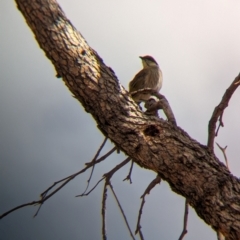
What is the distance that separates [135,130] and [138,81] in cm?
547

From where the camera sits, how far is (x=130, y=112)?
10.4 ft

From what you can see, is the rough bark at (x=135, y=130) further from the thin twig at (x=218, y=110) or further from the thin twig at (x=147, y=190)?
the thin twig at (x=147, y=190)

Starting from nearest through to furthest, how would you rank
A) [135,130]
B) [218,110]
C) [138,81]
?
[135,130]
[218,110]
[138,81]

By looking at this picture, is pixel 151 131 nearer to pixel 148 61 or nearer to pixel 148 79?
pixel 148 79

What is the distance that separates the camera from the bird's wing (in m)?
8.31

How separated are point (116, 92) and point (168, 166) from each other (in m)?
0.57

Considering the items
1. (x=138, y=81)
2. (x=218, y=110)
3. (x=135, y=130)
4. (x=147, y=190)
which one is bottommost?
(x=147, y=190)

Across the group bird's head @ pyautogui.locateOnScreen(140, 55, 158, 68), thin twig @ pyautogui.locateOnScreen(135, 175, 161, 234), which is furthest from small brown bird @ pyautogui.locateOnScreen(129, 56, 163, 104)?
thin twig @ pyautogui.locateOnScreen(135, 175, 161, 234)

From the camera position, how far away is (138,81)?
8516mm

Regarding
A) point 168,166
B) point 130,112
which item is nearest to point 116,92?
point 130,112

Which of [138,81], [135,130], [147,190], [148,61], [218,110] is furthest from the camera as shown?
[148,61]

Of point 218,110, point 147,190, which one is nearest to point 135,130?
point 218,110

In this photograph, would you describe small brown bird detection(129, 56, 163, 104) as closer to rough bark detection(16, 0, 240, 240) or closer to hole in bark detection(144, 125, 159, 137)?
rough bark detection(16, 0, 240, 240)

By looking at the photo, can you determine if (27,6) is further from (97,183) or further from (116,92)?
(97,183)
